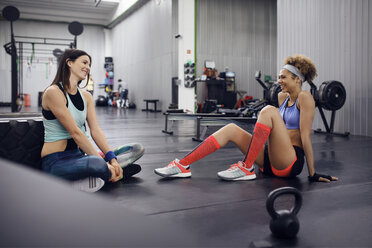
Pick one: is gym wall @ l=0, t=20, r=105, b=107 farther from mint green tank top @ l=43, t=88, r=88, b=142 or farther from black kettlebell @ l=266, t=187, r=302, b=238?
black kettlebell @ l=266, t=187, r=302, b=238

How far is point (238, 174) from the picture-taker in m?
2.52

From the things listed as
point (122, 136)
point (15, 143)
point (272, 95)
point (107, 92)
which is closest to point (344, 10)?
point (272, 95)

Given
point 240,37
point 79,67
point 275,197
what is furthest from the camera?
point 240,37

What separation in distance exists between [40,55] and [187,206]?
672 inches

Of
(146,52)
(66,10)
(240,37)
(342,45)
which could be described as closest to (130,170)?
(342,45)

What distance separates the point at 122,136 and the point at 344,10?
4220 mm

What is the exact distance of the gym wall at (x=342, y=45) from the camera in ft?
17.9

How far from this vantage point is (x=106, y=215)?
0.29 meters

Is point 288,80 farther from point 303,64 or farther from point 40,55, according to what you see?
point 40,55

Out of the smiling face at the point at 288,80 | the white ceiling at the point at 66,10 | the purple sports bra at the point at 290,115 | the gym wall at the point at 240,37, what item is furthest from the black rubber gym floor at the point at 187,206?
the white ceiling at the point at 66,10

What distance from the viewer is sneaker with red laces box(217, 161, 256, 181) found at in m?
2.50

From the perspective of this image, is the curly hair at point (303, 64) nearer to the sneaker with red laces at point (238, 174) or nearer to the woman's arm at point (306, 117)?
the woman's arm at point (306, 117)

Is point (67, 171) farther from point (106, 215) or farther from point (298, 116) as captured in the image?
point (106, 215)

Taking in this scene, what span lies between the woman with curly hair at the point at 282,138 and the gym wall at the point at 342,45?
3562 millimetres
